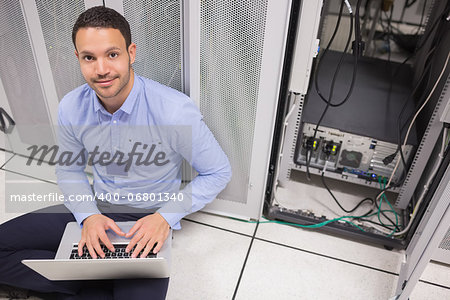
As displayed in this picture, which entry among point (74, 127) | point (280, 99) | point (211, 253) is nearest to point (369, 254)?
point (211, 253)

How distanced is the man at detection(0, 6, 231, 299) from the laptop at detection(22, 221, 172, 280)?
3 cm

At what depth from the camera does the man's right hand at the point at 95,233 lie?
54.3 inches

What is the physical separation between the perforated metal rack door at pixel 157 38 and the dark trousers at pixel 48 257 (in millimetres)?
612

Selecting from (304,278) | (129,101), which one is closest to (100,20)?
(129,101)

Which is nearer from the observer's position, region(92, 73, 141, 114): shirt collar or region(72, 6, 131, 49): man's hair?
region(72, 6, 131, 49): man's hair

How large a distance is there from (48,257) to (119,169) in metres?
0.44

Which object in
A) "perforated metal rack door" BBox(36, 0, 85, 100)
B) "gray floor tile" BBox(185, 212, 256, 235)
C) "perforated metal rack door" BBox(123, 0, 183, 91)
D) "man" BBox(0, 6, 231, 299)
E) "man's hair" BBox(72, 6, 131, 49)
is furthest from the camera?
"gray floor tile" BBox(185, 212, 256, 235)

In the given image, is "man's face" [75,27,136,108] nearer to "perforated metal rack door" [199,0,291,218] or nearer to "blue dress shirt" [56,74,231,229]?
"blue dress shirt" [56,74,231,229]

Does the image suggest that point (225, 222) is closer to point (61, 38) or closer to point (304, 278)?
point (304, 278)

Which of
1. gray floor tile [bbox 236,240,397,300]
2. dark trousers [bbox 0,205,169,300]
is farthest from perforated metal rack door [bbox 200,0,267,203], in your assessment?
dark trousers [bbox 0,205,169,300]

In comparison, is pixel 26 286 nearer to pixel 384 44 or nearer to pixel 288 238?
pixel 288 238

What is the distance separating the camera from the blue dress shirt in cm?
144

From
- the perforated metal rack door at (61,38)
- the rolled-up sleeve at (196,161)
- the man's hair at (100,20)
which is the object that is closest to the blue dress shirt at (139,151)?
the rolled-up sleeve at (196,161)

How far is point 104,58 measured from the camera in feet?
4.10
